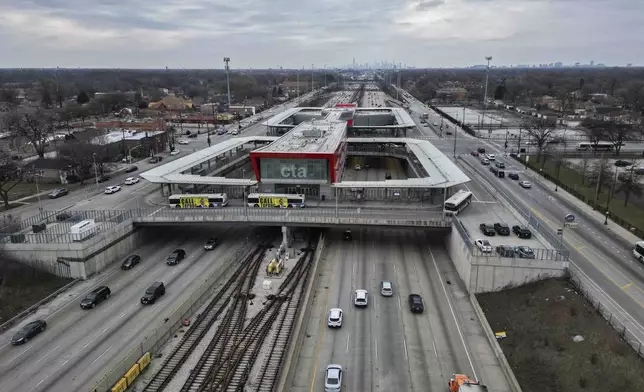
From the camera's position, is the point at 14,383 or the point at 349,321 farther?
the point at 349,321

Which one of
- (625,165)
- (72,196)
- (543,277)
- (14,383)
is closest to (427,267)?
(543,277)

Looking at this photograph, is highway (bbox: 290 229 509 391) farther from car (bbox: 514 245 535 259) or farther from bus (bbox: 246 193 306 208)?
bus (bbox: 246 193 306 208)

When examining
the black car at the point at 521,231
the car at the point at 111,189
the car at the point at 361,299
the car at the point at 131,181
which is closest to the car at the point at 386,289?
the car at the point at 361,299

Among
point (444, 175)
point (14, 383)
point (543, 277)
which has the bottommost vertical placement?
point (14, 383)

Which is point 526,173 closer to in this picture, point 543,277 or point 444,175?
point 444,175

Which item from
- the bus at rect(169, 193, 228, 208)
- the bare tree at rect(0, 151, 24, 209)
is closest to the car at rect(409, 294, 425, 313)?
the bus at rect(169, 193, 228, 208)

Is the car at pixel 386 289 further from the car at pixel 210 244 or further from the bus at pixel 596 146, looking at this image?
the bus at pixel 596 146

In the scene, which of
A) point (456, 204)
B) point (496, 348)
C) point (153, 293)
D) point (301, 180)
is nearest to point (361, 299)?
point (496, 348)
